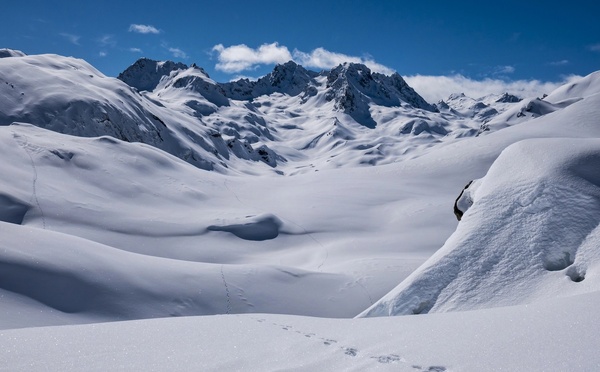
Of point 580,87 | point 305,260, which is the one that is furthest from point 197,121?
point 580,87

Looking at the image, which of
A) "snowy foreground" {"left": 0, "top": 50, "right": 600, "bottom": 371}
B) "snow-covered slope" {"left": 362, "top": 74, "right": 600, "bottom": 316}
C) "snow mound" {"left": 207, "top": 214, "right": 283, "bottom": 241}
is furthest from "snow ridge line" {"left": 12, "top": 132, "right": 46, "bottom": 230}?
"snow-covered slope" {"left": 362, "top": 74, "right": 600, "bottom": 316}

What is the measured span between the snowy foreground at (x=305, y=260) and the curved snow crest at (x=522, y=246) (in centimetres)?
3

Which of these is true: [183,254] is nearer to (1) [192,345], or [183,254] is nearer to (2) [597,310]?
(1) [192,345]

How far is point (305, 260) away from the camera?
1905cm

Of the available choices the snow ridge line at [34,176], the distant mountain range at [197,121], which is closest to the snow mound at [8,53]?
the distant mountain range at [197,121]

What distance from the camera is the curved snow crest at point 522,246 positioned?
22.0 ft

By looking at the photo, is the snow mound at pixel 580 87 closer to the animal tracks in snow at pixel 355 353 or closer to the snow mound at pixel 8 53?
the snow mound at pixel 8 53

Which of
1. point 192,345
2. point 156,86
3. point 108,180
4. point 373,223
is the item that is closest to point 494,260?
point 192,345

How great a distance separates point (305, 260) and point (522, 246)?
40.7ft

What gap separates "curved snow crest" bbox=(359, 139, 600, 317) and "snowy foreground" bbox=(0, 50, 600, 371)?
0.11 feet

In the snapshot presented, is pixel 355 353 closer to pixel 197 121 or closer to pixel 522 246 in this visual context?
pixel 522 246

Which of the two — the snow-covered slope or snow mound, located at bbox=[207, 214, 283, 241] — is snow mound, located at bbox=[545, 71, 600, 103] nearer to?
snow mound, located at bbox=[207, 214, 283, 241]

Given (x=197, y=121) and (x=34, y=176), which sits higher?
(x=197, y=121)

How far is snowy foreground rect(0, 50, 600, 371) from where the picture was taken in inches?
155
